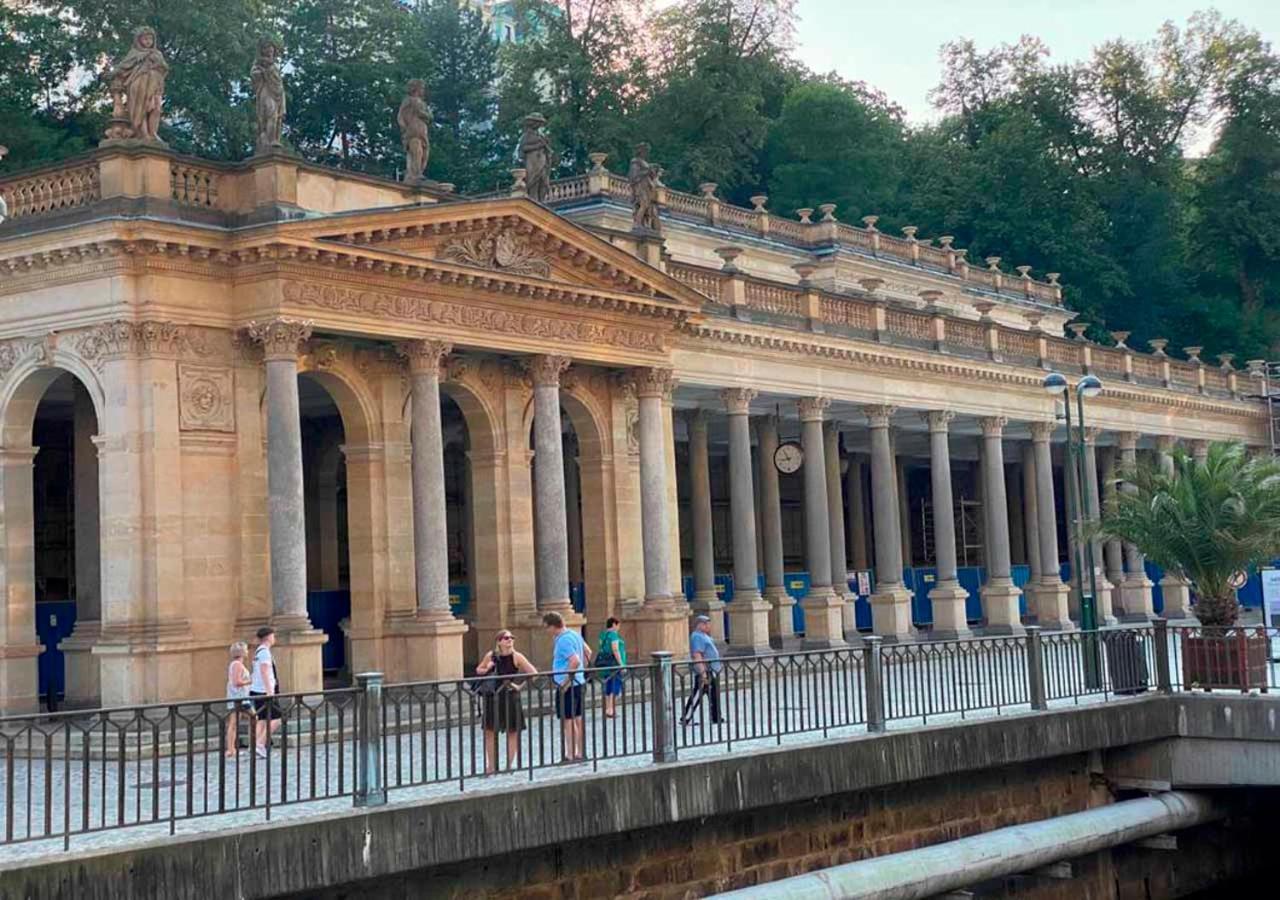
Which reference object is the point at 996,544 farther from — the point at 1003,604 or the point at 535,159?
the point at 535,159

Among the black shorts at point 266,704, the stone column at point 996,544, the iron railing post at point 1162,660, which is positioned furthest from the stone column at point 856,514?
the black shorts at point 266,704

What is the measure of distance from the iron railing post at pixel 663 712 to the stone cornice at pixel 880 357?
605 inches

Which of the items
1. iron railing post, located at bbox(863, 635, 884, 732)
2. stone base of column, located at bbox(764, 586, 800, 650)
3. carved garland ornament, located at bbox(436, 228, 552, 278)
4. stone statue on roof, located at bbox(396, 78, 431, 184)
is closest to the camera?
iron railing post, located at bbox(863, 635, 884, 732)

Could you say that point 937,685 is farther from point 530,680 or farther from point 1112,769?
point 530,680

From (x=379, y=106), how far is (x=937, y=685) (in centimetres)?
4496

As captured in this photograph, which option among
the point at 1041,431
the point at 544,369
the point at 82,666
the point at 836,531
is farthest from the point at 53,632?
the point at 1041,431

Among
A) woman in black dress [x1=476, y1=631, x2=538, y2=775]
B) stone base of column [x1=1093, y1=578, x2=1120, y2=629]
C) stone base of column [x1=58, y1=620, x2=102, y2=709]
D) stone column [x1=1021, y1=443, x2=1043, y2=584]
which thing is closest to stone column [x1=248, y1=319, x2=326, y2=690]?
stone base of column [x1=58, y1=620, x2=102, y2=709]

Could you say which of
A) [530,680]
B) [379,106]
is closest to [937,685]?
[530,680]

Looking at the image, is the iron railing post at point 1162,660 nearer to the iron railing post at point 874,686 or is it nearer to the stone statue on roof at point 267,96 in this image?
the iron railing post at point 874,686

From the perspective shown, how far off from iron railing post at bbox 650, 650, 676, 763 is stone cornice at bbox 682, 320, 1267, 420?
1536cm

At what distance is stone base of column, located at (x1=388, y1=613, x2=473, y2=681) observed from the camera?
2569cm

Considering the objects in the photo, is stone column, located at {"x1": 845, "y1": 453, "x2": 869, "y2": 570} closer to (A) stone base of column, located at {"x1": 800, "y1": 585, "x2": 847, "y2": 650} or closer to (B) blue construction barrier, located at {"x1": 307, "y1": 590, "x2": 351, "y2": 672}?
(A) stone base of column, located at {"x1": 800, "y1": 585, "x2": 847, "y2": 650}

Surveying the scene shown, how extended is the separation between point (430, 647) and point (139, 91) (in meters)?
8.82

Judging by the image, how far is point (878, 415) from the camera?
38.4 m
